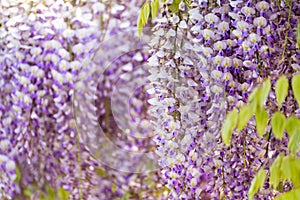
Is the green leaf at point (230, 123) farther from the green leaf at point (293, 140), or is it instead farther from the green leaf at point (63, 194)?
the green leaf at point (63, 194)

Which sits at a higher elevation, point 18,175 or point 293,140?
point 293,140

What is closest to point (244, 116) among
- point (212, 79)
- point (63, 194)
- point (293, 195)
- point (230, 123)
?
point (230, 123)

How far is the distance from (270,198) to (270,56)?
1.23ft

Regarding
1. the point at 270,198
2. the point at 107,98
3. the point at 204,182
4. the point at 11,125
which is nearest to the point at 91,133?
the point at 107,98

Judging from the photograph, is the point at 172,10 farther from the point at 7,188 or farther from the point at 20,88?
the point at 7,188

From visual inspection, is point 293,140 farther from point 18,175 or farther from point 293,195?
point 18,175

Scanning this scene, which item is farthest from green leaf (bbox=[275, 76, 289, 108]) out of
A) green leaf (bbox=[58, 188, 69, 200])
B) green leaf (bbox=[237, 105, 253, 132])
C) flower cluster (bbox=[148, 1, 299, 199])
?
green leaf (bbox=[58, 188, 69, 200])

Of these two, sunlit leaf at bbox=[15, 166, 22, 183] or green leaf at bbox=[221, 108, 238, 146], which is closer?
green leaf at bbox=[221, 108, 238, 146]

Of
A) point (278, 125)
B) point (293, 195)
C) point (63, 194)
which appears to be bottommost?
point (63, 194)

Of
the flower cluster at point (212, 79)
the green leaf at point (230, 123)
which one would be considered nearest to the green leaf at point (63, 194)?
→ the flower cluster at point (212, 79)

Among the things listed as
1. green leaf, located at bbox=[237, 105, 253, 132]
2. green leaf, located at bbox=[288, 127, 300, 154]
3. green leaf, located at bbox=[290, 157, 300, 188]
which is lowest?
green leaf, located at bbox=[290, 157, 300, 188]

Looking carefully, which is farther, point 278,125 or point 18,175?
point 18,175

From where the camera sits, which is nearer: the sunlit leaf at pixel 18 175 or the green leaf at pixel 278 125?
the green leaf at pixel 278 125

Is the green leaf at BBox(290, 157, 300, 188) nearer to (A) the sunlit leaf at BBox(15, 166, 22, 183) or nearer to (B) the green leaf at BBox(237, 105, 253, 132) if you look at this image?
(B) the green leaf at BBox(237, 105, 253, 132)
